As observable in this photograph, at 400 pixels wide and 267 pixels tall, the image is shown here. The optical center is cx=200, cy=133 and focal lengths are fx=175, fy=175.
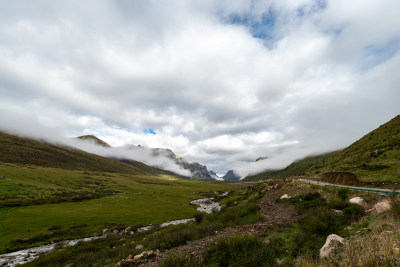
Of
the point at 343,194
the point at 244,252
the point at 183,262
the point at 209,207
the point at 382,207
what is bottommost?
the point at 209,207

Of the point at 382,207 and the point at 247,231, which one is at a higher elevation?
the point at 382,207

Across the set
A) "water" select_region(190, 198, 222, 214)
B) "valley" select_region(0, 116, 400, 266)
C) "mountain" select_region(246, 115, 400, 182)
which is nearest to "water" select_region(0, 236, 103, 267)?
"valley" select_region(0, 116, 400, 266)

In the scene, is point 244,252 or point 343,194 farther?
point 343,194

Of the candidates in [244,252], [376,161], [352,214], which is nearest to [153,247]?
[244,252]

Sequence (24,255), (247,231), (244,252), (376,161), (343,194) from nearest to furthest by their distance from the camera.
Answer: (244,252), (247,231), (343,194), (24,255), (376,161)

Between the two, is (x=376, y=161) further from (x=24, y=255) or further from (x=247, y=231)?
(x=24, y=255)

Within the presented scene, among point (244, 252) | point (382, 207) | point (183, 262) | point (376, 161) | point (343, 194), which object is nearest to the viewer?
point (244, 252)

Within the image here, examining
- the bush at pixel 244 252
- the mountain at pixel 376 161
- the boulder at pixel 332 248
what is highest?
the mountain at pixel 376 161

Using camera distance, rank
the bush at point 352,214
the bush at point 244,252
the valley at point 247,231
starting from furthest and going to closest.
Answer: the bush at point 352,214
the bush at point 244,252
the valley at point 247,231

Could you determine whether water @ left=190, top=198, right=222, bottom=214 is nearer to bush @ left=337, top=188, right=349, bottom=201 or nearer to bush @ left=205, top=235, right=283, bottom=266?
bush @ left=337, top=188, right=349, bottom=201

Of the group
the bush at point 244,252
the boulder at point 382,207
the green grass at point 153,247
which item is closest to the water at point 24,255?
the green grass at point 153,247

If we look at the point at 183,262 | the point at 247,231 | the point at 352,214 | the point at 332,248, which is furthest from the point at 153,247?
the point at 352,214

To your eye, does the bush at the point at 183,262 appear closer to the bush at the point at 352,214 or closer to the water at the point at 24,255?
the bush at the point at 352,214

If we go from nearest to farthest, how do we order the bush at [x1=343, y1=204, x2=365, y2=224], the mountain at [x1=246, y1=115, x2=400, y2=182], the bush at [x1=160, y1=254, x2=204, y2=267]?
the bush at [x1=160, y1=254, x2=204, y2=267]
the bush at [x1=343, y1=204, x2=365, y2=224]
the mountain at [x1=246, y1=115, x2=400, y2=182]
